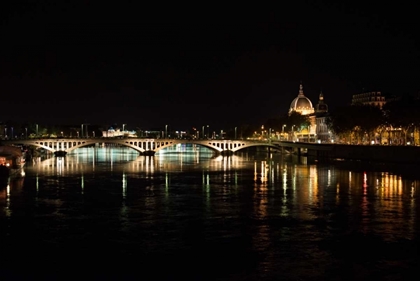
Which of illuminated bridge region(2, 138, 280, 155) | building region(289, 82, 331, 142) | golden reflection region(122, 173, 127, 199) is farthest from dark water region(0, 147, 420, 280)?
building region(289, 82, 331, 142)

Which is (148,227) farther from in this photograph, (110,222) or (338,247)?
(338,247)

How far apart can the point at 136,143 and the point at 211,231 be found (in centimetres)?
7715

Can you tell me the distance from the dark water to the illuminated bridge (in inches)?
2064

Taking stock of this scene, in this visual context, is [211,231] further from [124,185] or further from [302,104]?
[302,104]

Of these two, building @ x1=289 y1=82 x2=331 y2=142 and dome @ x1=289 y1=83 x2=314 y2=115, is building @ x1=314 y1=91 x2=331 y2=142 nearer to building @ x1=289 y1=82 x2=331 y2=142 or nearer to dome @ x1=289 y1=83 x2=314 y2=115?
building @ x1=289 y1=82 x2=331 y2=142

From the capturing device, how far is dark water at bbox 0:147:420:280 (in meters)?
18.4

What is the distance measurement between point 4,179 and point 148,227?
23450mm

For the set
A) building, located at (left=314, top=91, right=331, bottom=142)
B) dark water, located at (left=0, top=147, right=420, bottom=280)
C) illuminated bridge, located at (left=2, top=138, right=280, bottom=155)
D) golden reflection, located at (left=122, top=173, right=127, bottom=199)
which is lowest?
dark water, located at (left=0, top=147, right=420, bottom=280)

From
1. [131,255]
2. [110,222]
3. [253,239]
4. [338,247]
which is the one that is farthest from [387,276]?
[110,222]

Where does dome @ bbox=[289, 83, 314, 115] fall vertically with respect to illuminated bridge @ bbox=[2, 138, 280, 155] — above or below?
above

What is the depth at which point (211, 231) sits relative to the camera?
23969mm

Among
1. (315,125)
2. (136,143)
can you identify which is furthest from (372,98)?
(136,143)

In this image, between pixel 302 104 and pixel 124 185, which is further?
pixel 302 104

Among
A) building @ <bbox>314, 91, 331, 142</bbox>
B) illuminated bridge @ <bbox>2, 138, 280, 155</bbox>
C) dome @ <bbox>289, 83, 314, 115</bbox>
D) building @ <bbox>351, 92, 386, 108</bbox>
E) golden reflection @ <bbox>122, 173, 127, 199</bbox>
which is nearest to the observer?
golden reflection @ <bbox>122, 173, 127, 199</bbox>
